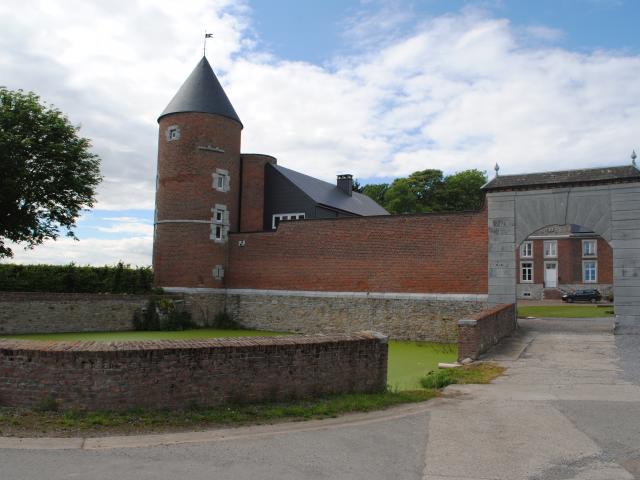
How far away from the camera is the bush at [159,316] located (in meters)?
25.1

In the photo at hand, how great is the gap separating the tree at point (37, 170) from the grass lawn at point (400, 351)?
7.35 metres

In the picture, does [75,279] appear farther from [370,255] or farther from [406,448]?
[406,448]

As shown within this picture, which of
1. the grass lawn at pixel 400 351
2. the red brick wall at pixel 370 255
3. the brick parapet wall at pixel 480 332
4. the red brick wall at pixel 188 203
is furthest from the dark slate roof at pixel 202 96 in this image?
the brick parapet wall at pixel 480 332

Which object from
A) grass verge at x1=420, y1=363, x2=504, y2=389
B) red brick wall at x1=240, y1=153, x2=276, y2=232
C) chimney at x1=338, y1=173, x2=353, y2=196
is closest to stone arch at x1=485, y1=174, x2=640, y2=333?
grass verge at x1=420, y1=363, x2=504, y2=389

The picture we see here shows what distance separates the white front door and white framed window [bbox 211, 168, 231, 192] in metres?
31.7

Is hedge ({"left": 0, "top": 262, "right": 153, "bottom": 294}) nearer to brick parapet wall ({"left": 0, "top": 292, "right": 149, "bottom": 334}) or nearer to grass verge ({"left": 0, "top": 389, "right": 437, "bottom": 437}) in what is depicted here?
brick parapet wall ({"left": 0, "top": 292, "right": 149, "bottom": 334})

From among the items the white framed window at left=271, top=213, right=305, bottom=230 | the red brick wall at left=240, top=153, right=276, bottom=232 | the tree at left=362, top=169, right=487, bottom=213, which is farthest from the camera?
the tree at left=362, top=169, right=487, bottom=213

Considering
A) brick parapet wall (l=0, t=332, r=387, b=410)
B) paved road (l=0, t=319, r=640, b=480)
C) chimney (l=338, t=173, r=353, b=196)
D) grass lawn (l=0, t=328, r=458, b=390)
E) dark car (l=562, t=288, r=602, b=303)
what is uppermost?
chimney (l=338, t=173, r=353, b=196)

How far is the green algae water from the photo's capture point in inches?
467

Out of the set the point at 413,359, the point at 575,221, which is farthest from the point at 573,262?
the point at 413,359

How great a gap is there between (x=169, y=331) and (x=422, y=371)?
1467 cm

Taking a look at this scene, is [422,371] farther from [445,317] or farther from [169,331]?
[169,331]

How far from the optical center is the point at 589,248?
46.2 meters

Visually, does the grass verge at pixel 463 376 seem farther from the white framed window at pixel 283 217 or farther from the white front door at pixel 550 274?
the white front door at pixel 550 274
